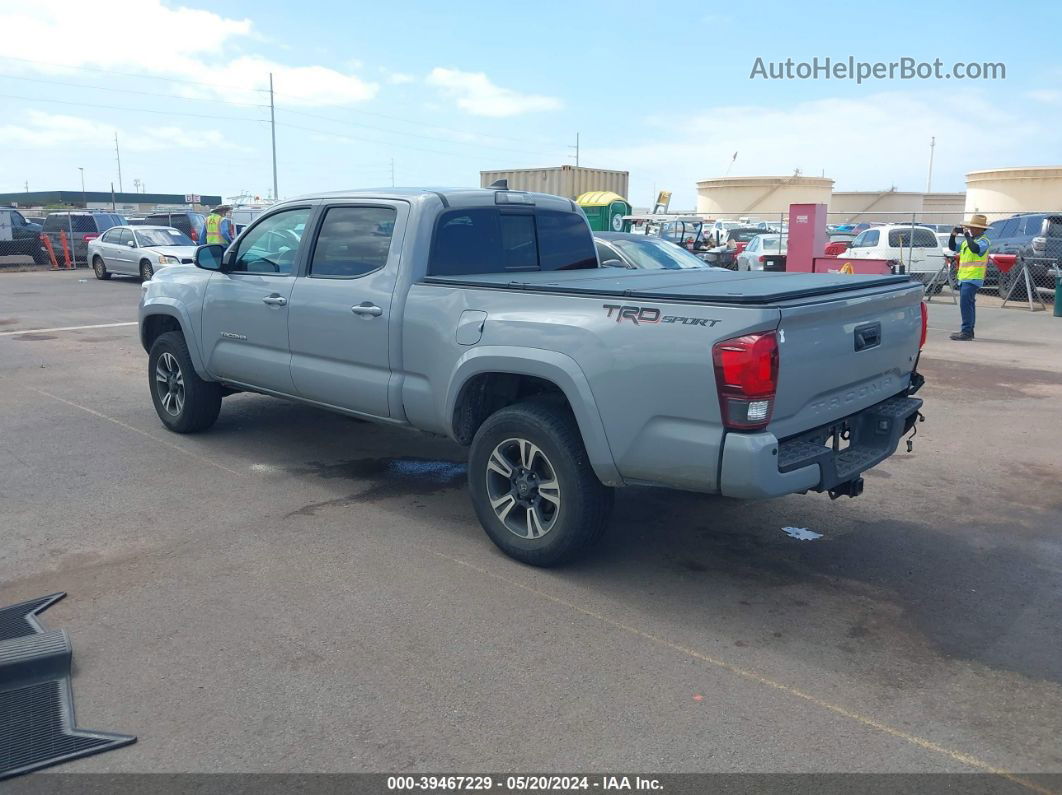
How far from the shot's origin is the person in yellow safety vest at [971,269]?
13.6 m

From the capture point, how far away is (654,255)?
42.7ft

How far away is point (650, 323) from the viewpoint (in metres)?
4.13

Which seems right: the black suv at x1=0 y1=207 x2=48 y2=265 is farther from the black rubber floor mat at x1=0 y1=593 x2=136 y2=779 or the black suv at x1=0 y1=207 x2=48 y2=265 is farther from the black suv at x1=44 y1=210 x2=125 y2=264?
the black rubber floor mat at x1=0 y1=593 x2=136 y2=779

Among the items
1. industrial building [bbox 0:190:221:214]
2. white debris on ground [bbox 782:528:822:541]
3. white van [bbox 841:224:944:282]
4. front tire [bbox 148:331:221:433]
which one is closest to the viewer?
white debris on ground [bbox 782:528:822:541]

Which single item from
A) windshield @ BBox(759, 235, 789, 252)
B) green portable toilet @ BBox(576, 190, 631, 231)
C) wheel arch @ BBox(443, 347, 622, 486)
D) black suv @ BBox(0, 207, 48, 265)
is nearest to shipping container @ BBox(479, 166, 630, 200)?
green portable toilet @ BBox(576, 190, 631, 231)

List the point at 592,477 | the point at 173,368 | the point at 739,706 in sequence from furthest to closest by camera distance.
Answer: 1. the point at 173,368
2. the point at 592,477
3. the point at 739,706

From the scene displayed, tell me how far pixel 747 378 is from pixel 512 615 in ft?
5.12

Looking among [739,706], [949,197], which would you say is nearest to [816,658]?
[739,706]

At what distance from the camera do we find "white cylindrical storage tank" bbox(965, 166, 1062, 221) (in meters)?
45.0

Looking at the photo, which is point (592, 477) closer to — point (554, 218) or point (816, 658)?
point (816, 658)

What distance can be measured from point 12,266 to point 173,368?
85.3ft

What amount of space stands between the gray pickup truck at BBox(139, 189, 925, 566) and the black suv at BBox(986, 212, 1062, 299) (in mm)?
15905
